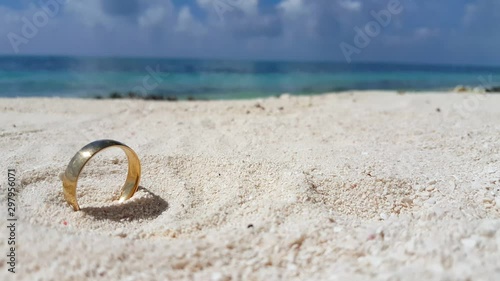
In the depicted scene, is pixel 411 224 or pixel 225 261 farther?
pixel 411 224

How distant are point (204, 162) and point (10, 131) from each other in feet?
9.56

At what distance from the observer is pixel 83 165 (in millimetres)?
2590

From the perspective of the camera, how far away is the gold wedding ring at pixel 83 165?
2598 millimetres

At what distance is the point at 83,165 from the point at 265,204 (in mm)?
1245

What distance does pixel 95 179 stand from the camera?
3.42 meters

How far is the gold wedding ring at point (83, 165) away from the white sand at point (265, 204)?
84 mm

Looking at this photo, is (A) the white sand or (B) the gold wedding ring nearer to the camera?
(A) the white sand

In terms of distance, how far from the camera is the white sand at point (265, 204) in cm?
196

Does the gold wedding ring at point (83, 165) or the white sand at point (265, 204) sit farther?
the gold wedding ring at point (83, 165)

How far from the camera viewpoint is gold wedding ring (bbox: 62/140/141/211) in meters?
2.60

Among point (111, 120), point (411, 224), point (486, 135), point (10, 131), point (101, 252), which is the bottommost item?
point (411, 224)

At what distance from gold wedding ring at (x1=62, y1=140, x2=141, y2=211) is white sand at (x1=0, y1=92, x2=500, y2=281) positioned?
0.08 m

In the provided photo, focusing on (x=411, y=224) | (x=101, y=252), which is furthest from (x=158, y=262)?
(x=411, y=224)

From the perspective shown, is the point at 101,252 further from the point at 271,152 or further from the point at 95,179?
the point at 271,152
